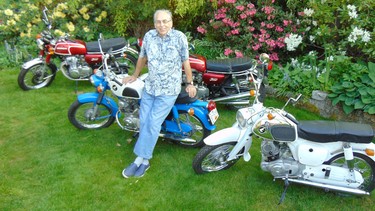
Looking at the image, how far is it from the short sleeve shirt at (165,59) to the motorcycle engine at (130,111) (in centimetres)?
46

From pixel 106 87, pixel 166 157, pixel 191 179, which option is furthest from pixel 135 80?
pixel 191 179

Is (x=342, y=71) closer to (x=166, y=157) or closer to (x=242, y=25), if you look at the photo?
(x=242, y=25)

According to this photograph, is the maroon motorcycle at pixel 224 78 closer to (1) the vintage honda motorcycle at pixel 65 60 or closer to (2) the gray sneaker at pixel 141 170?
(2) the gray sneaker at pixel 141 170

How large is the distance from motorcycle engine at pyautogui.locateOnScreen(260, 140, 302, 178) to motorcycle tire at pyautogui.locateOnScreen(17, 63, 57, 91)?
3.99m

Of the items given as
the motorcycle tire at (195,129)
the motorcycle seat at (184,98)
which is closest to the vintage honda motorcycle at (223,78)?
the motorcycle tire at (195,129)

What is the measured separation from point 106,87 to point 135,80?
46 cm

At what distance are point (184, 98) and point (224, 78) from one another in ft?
4.01

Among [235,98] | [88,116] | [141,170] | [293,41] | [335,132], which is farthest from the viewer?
[293,41]

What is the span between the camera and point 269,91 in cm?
546

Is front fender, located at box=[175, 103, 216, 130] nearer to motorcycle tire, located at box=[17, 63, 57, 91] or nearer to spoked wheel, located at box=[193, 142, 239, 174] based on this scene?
spoked wheel, located at box=[193, 142, 239, 174]

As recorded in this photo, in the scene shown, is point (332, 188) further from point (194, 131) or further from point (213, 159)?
point (194, 131)

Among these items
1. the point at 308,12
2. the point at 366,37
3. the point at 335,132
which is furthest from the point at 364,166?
the point at 308,12

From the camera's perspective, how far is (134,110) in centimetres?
407

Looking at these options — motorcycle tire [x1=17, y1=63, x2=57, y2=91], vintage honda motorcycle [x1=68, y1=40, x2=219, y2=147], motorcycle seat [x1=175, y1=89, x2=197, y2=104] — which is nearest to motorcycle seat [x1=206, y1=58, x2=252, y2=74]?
vintage honda motorcycle [x1=68, y1=40, x2=219, y2=147]
